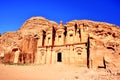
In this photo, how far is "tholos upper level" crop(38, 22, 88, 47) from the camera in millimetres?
34031

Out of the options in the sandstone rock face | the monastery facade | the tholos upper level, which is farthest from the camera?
the tholos upper level

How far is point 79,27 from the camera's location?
3494 centimetres

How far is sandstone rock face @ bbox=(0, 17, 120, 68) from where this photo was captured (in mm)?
26906

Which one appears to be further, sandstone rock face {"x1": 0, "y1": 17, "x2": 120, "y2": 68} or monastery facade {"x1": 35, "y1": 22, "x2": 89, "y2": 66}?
monastery facade {"x1": 35, "y1": 22, "x2": 89, "y2": 66}

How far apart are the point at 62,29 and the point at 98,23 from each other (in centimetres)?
871

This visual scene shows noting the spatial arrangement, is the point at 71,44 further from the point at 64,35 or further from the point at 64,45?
the point at 64,35

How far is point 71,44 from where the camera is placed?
1318 inches

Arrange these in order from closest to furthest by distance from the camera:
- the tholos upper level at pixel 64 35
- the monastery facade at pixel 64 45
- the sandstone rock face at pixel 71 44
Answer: the sandstone rock face at pixel 71 44
the monastery facade at pixel 64 45
the tholos upper level at pixel 64 35

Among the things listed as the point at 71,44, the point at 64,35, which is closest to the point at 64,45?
the point at 71,44

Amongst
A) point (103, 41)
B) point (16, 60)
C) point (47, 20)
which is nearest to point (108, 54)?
point (103, 41)

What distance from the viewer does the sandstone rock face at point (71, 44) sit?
88.3 feet

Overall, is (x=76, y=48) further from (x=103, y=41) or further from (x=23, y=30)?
(x=23, y=30)

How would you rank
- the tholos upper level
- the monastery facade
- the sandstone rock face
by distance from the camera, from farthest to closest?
the tholos upper level < the monastery facade < the sandstone rock face

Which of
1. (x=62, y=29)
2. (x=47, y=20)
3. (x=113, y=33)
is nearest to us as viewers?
(x=113, y=33)
